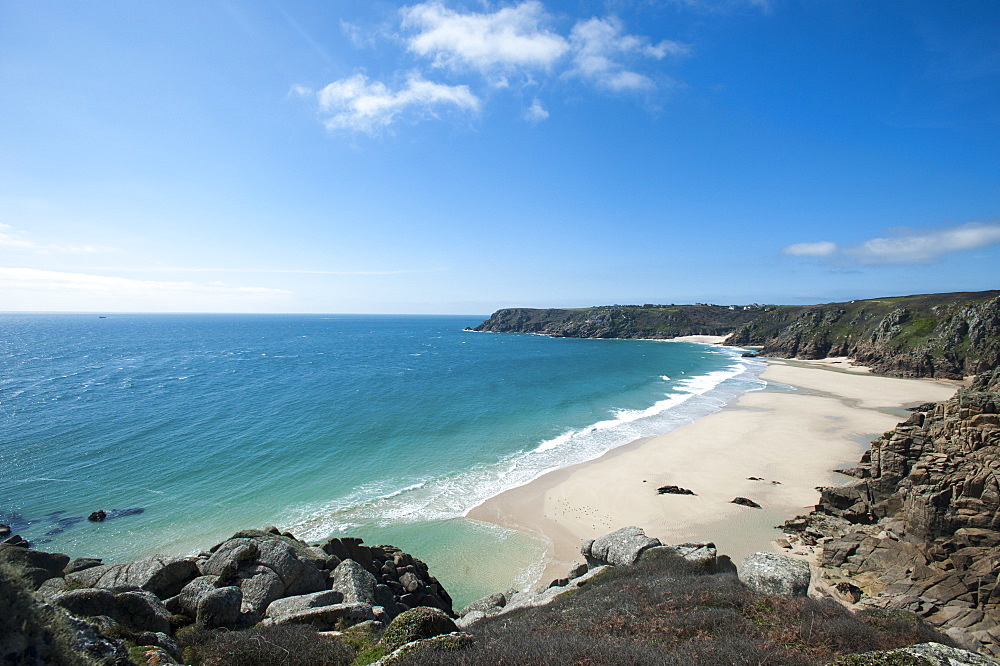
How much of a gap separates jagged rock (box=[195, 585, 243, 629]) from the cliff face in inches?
3603

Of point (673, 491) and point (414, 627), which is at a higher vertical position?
point (414, 627)

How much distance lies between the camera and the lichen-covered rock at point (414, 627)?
884cm

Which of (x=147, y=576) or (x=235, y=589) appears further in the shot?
(x=147, y=576)

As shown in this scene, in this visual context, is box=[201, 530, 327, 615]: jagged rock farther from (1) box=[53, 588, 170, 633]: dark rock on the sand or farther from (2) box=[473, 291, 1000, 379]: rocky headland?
(2) box=[473, 291, 1000, 379]: rocky headland

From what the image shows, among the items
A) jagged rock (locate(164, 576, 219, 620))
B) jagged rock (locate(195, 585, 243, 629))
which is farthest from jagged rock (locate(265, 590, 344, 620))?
jagged rock (locate(164, 576, 219, 620))

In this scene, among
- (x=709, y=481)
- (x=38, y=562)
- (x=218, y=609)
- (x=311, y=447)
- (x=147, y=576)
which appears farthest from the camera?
(x=311, y=447)

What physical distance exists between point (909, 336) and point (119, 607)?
362 feet

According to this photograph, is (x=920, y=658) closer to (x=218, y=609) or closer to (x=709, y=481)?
(x=218, y=609)

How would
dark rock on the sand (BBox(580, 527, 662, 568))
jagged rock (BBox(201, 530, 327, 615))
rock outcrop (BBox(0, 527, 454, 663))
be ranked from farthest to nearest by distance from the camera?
1. dark rock on the sand (BBox(580, 527, 662, 568))
2. jagged rock (BBox(201, 530, 327, 615))
3. rock outcrop (BBox(0, 527, 454, 663))

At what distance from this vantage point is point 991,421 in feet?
63.4

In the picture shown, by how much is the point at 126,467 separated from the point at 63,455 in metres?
6.59

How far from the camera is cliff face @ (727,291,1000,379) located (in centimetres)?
6769

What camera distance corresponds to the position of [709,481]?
30.1 metres

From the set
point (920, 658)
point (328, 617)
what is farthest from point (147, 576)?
point (920, 658)
